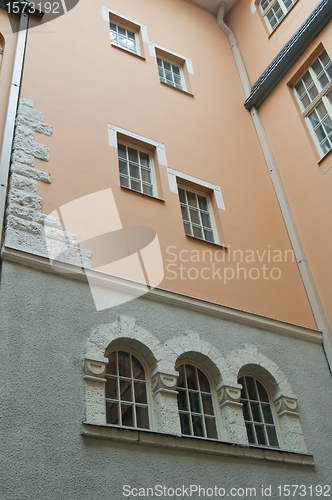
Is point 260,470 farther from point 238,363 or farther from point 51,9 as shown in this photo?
point 51,9

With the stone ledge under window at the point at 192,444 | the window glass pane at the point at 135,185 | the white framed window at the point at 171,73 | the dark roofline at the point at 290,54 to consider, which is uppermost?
the white framed window at the point at 171,73

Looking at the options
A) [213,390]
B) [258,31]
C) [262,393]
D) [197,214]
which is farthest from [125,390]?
[258,31]

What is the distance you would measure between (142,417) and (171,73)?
27.8 feet

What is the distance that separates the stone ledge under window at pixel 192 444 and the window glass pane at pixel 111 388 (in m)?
0.57

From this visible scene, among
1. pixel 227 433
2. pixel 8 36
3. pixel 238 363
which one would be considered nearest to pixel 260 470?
pixel 227 433

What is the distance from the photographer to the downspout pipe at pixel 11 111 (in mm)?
6750

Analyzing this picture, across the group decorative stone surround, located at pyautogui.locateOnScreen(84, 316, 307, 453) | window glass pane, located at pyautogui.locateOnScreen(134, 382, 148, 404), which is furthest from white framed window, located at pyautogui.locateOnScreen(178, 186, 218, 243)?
window glass pane, located at pyautogui.locateOnScreen(134, 382, 148, 404)

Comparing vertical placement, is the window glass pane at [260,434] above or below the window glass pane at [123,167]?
below

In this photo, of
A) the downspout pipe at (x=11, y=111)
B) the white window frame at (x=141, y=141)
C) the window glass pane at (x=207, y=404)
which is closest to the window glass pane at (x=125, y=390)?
the window glass pane at (x=207, y=404)

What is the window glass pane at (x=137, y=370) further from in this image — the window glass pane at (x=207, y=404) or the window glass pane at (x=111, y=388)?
the window glass pane at (x=207, y=404)

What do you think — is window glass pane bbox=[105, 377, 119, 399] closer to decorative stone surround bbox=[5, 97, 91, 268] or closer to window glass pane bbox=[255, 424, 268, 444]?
decorative stone surround bbox=[5, 97, 91, 268]

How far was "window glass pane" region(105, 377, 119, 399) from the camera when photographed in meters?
6.07

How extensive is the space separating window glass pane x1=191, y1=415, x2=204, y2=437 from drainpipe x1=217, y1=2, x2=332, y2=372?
2.80 m

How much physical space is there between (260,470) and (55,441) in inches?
110
